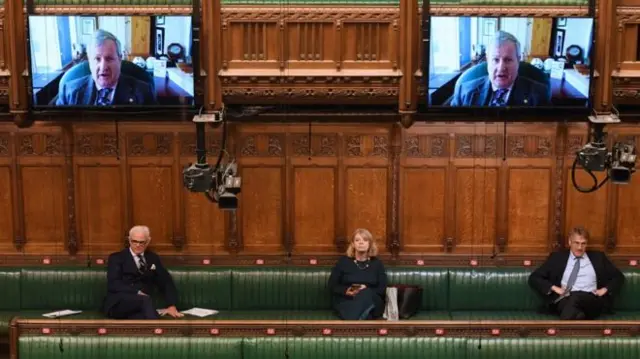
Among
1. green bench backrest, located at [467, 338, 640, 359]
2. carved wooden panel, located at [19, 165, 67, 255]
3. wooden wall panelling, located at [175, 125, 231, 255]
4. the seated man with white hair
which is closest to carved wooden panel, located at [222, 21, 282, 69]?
wooden wall panelling, located at [175, 125, 231, 255]

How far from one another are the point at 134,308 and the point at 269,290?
132cm

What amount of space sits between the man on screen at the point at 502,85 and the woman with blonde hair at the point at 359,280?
1560mm

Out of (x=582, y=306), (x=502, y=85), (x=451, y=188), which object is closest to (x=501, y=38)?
(x=502, y=85)

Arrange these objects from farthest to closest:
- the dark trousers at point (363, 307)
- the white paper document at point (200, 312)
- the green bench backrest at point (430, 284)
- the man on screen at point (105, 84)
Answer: the green bench backrest at point (430, 284), the white paper document at point (200, 312), the man on screen at point (105, 84), the dark trousers at point (363, 307)

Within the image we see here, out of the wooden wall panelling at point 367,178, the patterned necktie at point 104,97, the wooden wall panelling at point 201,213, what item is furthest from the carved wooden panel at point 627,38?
the patterned necktie at point 104,97

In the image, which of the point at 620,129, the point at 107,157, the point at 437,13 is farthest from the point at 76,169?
the point at 620,129

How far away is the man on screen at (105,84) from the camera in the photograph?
9.20 m

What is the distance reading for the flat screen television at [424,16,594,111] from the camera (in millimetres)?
9141

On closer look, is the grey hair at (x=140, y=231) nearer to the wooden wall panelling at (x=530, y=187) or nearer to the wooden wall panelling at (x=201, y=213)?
the wooden wall panelling at (x=201, y=213)

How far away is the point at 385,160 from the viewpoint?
9.84m

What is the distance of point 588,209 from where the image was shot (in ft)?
32.6

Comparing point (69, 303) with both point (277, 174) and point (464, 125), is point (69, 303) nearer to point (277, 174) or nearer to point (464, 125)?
point (277, 174)

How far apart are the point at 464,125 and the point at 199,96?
8.38 feet

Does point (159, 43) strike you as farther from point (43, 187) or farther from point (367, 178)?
point (367, 178)
